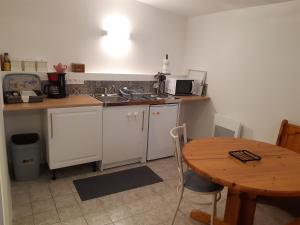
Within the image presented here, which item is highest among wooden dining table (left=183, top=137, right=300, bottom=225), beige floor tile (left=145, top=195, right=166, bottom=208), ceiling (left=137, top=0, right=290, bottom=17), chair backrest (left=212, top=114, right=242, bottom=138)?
ceiling (left=137, top=0, right=290, bottom=17)

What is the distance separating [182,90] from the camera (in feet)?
12.0

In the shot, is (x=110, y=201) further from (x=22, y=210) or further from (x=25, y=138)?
(x=25, y=138)

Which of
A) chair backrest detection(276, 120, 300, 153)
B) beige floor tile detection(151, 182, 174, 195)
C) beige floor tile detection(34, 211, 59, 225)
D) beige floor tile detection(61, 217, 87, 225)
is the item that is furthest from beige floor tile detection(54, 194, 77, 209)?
chair backrest detection(276, 120, 300, 153)

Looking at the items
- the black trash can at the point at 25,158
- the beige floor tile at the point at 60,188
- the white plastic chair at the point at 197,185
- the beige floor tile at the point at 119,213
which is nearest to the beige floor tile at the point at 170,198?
the beige floor tile at the point at 119,213

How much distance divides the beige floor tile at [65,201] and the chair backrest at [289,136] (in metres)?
2.29

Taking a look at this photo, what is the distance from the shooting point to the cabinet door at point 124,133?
2918 millimetres

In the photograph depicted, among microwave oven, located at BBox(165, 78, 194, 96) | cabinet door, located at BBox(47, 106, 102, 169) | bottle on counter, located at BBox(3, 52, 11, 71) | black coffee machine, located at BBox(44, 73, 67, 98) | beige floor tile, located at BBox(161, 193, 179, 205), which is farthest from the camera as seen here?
microwave oven, located at BBox(165, 78, 194, 96)

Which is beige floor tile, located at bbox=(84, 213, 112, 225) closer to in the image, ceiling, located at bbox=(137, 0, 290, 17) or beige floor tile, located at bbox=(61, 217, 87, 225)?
beige floor tile, located at bbox=(61, 217, 87, 225)

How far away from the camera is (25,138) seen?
9.35ft

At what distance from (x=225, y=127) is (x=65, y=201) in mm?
2285

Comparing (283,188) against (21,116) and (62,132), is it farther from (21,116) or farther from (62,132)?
(21,116)

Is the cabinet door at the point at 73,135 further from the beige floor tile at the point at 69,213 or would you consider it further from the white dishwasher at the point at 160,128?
the white dishwasher at the point at 160,128

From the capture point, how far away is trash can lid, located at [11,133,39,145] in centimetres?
277

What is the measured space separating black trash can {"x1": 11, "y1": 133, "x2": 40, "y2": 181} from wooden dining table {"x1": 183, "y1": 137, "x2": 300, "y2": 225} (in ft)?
5.69
